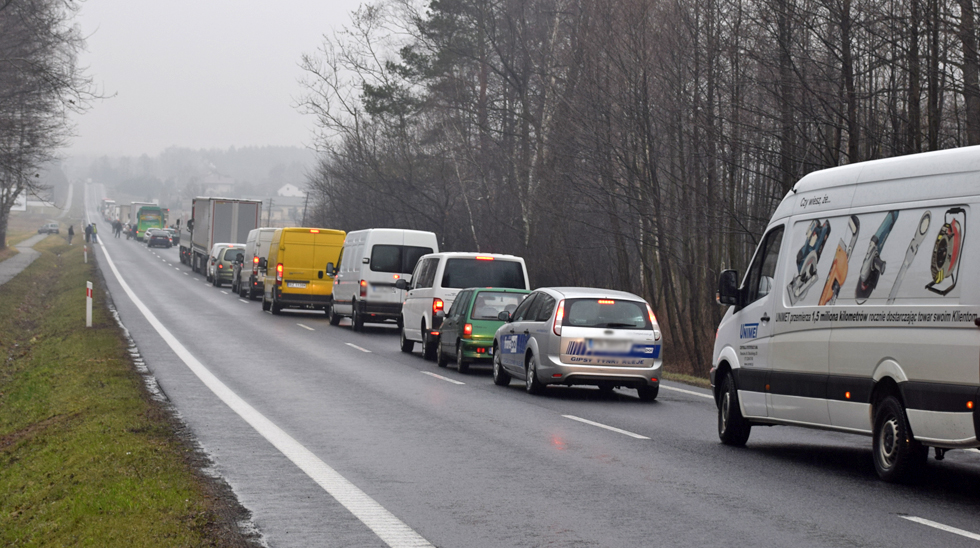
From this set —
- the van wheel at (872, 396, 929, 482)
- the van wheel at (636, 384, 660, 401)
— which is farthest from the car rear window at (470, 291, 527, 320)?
the van wheel at (872, 396, 929, 482)

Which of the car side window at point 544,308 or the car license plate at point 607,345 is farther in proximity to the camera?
the car side window at point 544,308

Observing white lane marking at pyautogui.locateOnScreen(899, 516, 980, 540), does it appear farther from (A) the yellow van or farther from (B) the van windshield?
(A) the yellow van

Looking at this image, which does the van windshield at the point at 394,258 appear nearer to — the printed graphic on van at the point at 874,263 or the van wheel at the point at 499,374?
the van wheel at the point at 499,374

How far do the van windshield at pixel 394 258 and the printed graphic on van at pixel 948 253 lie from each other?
20631 mm

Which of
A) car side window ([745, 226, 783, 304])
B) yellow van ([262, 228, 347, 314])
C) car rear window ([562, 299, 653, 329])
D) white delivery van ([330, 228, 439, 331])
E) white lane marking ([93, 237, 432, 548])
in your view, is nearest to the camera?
white lane marking ([93, 237, 432, 548])

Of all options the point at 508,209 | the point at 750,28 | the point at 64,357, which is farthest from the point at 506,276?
the point at 508,209

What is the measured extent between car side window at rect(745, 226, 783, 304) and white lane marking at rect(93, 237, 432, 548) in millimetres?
4499

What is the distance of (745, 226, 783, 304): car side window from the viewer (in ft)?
35.9

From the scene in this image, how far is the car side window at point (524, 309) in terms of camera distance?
17.1 metres

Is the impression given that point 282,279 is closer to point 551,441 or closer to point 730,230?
point 730,230

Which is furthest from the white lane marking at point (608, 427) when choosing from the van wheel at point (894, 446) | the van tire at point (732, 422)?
the van wheel at point (894, 446)

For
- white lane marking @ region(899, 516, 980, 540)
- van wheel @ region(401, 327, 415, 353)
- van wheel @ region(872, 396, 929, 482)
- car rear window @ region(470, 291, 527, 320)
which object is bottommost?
van wheel @ region(401, 327, 415, 353)

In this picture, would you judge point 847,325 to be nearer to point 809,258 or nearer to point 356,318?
point 809,258

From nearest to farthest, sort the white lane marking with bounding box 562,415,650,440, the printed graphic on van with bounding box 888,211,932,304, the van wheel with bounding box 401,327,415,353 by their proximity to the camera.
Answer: the printed graphic on van with bounding box 888,211,932,304, the white lane marking with bounding box 562,415,650,440, the van wheel with bounding box 401,327,415,353
